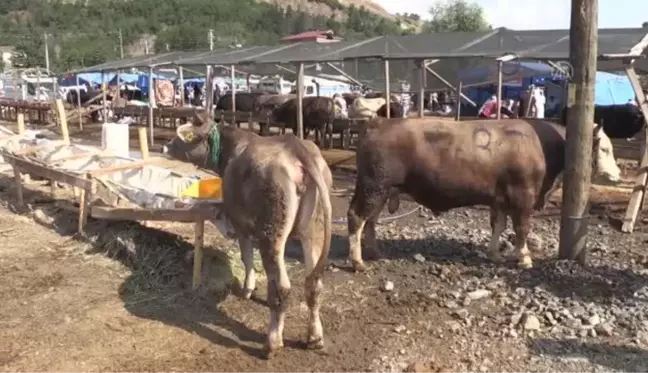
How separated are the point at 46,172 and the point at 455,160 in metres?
5.86

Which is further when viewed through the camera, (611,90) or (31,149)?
(611,90)

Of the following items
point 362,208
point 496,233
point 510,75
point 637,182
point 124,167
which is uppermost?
point 510,75

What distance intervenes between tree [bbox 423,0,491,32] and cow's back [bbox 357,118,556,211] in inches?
2676

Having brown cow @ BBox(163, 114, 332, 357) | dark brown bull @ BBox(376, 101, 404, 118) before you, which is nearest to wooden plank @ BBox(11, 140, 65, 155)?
brown cow @ BBox(163, 114, 332, 357)

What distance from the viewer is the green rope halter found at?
7.04 m

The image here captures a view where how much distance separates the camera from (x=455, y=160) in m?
8.55

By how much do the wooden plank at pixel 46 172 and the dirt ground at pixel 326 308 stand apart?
1.88 feet

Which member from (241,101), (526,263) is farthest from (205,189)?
(241,101)

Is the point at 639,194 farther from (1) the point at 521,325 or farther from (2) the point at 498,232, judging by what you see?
(1) the point at 521,325

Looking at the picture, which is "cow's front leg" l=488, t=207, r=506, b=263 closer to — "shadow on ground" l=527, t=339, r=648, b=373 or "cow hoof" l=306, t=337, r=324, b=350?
"shadow on ground" l=527, t=339, r=648, b=373

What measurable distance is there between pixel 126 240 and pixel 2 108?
3328 centimetres

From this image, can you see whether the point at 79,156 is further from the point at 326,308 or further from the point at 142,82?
the point at 142,82

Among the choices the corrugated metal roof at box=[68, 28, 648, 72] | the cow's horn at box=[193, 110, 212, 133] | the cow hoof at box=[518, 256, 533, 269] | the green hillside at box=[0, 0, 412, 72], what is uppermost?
the green hillside at box=[0, 0, 412, 72]

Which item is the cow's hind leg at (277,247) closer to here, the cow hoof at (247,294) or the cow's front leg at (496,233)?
the cow hoof at (247,294)
